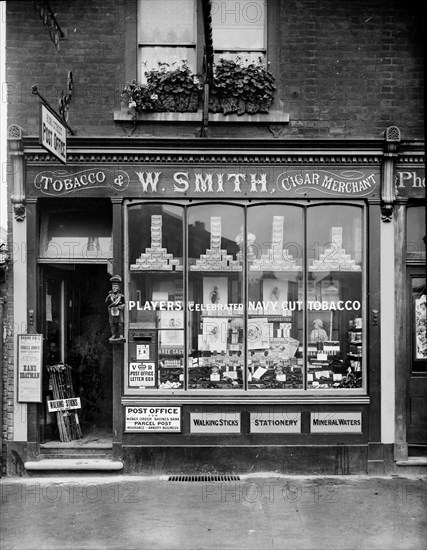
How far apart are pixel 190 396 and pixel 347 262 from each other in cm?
304

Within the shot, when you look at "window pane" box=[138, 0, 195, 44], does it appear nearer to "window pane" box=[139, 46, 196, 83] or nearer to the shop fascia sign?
"window pane" box=[139, 46, 196, 83]

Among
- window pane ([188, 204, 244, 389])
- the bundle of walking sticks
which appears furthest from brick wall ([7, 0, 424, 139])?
the bundle of walking sticks

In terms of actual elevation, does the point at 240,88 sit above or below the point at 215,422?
above

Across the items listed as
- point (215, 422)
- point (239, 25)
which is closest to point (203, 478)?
point (215, 422)

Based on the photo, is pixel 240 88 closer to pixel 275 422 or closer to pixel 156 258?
pixel 156 258

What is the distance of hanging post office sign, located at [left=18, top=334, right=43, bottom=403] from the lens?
795cm

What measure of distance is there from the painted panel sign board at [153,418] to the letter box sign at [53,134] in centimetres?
367

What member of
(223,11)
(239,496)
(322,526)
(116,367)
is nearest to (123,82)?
(223,11)

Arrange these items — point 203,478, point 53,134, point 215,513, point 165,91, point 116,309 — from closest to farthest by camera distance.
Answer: point 215,513 → point 53,134 → point 203,478 → point 116,309 → point 165,91

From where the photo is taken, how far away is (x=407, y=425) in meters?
8.24

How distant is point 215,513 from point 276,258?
3.60m

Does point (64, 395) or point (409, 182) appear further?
point (64, 395)

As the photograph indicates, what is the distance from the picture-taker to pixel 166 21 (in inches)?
328

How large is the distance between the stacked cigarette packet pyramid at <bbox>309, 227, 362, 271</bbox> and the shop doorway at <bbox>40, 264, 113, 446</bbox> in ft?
12.0
